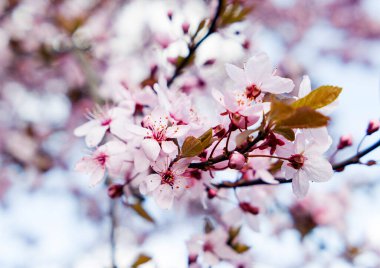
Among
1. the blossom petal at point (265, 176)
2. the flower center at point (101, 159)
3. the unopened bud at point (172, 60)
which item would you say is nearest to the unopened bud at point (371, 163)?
the blossom petal at point (265, 176)

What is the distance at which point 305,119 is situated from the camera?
3.49 ft

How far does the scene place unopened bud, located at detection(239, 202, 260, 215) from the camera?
179 centimetres

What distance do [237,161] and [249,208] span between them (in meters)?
0.72

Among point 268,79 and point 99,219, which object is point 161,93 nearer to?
point 268,79

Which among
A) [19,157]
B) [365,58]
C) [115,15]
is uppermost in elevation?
[115,15]

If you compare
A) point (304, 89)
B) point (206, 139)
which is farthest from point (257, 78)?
point (206, 139)

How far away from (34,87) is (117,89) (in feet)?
18.4

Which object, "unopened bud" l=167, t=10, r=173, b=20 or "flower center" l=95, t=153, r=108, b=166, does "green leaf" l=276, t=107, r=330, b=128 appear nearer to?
"flower center" l=95, t=153, r=108, b=166

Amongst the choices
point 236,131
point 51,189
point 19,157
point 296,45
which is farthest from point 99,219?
Answer: point 236,131

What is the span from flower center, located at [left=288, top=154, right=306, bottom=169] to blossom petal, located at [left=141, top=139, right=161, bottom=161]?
0.39m

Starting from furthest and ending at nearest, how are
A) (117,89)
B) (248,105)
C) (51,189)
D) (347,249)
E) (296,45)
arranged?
(296,45) → (51,189) → (347,249) → (117,89) → (248,105)

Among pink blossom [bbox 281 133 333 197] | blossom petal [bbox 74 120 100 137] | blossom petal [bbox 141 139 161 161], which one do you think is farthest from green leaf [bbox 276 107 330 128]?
blossom petal [bbox 74 120 100 137]

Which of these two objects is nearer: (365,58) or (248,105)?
(248,105)

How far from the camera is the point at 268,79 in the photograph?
1276 mm
